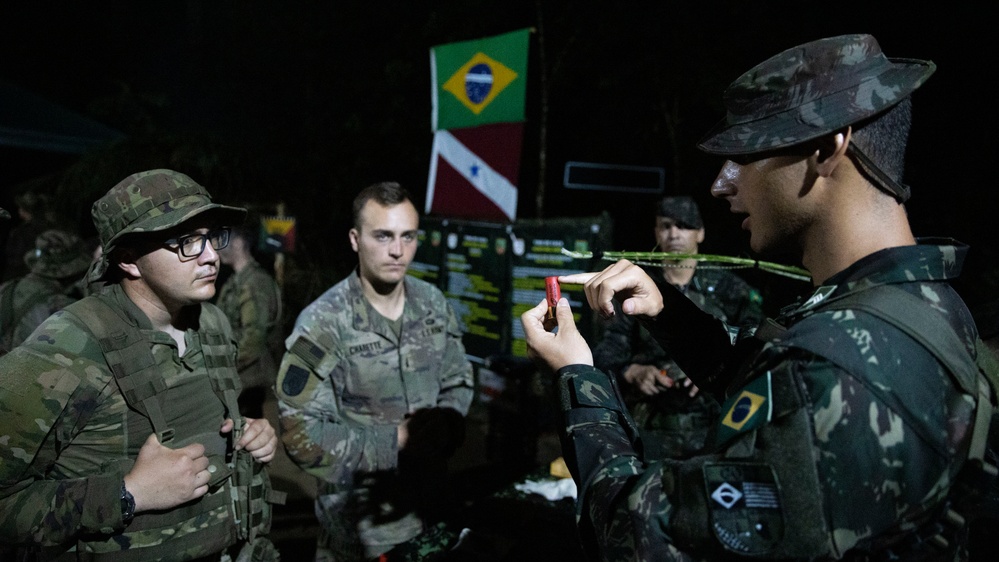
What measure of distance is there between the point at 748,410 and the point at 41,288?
5.32 meters

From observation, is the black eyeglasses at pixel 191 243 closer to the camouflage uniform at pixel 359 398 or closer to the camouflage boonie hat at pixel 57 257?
the camouflage uniform at pixel 359 398

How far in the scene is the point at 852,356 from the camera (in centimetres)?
118

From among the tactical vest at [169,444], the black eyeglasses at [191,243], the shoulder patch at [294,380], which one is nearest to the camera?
the tactical vest at [169,444]

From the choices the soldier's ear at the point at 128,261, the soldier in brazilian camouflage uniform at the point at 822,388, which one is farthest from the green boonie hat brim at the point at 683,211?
the soldier's ear at the point at 128,261

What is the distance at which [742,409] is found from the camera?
4.09 ft

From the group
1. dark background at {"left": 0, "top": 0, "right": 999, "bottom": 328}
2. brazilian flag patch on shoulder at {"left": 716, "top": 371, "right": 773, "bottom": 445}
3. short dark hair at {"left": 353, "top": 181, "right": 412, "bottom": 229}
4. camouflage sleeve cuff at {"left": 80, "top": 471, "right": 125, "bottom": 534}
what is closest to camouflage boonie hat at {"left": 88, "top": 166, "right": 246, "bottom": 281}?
camouflage sleeve cuff at {"left": 80, "top": 471, "right": 125, "bottom": 534}

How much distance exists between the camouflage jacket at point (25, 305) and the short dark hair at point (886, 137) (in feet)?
17.4

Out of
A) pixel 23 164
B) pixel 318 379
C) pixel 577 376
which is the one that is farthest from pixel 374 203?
pixel 23 164

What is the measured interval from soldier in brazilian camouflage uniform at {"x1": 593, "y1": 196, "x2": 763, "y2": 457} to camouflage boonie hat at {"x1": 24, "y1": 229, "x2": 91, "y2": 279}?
4.20 metres

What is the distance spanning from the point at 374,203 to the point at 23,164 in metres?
10.9

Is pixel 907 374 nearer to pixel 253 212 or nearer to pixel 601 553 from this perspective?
pixel 601 553

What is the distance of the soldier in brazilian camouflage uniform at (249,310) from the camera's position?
17.1 feet

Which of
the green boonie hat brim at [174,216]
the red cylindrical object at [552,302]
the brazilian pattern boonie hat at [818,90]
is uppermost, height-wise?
the brazilian pattern boonie hat at [818,90]

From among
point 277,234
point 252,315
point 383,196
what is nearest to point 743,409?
point 383,196
